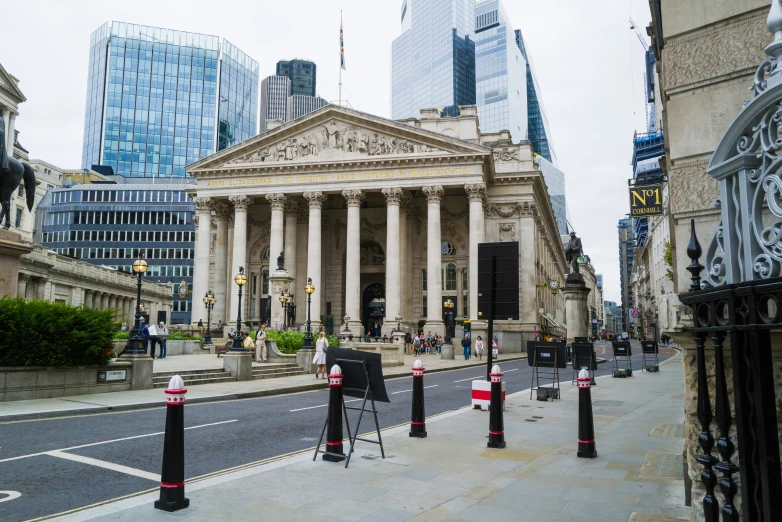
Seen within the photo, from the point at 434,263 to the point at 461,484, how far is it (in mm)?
43136

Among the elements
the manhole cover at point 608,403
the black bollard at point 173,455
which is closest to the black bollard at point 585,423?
the black bollard at point 173,455

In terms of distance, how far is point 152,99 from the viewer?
5502 inches

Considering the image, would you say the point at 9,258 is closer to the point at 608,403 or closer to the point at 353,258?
the point at 608,403

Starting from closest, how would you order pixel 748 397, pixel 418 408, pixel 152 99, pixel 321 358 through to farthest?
1. pixel 748 397
2. pixel 418 408
3. pixel 321 358
4. pixel 152 99

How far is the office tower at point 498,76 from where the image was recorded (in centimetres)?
16350

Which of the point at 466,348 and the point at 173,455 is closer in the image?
the point at 173,455

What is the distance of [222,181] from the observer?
55625mm

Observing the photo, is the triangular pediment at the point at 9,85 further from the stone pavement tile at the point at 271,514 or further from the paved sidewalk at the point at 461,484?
the stone pavement tile at the point at 271,514

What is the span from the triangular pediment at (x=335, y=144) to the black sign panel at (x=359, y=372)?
42658 mm

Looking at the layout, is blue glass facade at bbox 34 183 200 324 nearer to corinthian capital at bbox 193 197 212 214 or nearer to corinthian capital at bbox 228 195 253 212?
corinthian capital at bbox 193 197 212 214

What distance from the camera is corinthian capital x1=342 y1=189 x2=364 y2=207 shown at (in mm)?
52312

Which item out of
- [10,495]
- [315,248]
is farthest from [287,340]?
→ [10,495]

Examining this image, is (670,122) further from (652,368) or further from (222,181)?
(222,181)

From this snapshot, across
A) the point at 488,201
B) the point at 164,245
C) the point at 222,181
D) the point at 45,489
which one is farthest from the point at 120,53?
the point at 45,489
